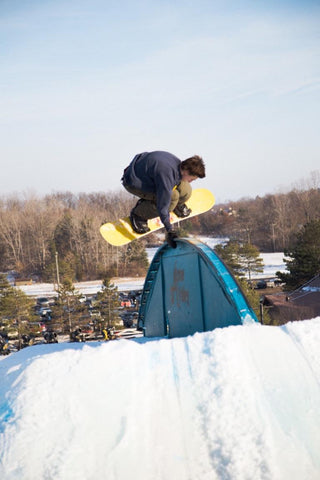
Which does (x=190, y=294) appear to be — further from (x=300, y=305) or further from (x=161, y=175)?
(x=300, y=305)

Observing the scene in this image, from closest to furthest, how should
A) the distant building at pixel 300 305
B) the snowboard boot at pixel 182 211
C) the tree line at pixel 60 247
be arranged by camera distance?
the snowboard boot at pixel 182 211 → the distant building at pixel 300 305 → the tree line at pixel 60 247

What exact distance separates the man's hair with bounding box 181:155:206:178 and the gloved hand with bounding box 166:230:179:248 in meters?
0.85

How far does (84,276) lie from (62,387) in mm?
60102

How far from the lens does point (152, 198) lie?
19.8 feet

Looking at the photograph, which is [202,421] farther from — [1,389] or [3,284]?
[3,284]

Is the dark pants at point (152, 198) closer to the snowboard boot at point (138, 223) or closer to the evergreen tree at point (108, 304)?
the snowboard boot at point (138, 223)

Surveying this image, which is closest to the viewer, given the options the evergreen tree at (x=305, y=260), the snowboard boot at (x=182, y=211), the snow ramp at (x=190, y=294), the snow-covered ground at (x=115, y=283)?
the snow ramp at (x=190, y=294)

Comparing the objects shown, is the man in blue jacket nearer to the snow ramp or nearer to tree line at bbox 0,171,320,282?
the snow ramp

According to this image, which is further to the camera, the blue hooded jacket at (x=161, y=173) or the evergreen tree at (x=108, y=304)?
the evergreen tree at (x=108, y=304)

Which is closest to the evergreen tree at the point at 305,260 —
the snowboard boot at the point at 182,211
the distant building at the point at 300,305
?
the distant building at the point at 300,305

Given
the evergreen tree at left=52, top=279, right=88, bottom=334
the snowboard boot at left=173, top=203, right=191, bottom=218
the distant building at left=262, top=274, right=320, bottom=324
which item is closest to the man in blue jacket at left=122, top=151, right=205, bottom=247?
the snowboard boot at left=173, top=203, right=191, bottom=218

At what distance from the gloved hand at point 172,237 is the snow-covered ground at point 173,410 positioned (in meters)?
2.48

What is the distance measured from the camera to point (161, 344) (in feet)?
11.7

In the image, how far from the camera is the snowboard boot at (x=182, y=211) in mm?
7300
